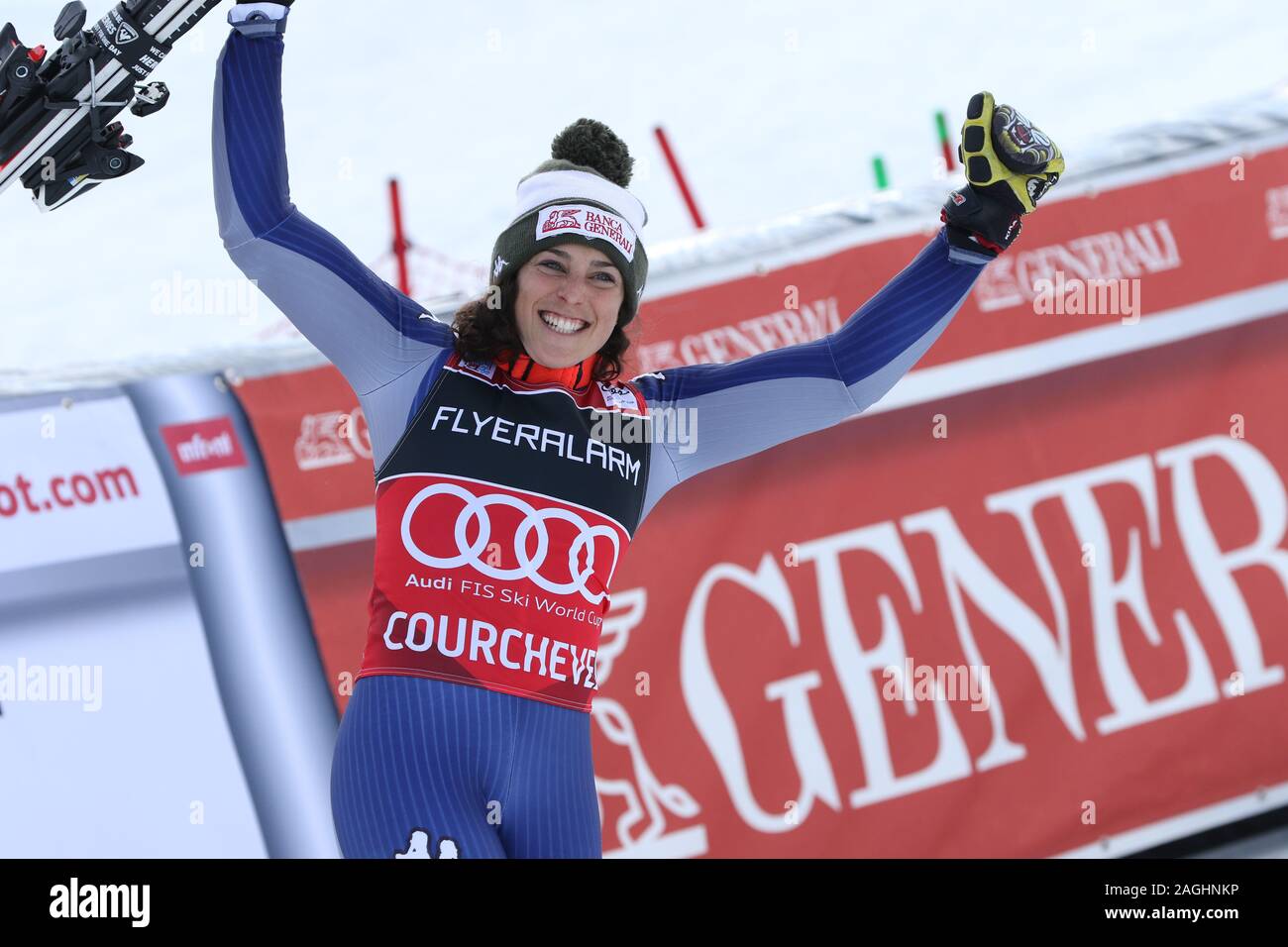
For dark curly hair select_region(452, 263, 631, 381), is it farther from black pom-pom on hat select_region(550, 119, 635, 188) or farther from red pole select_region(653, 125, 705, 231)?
red pole select_region(653, 125, 705, 231)

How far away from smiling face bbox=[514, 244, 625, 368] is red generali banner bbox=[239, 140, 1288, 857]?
2.02 m

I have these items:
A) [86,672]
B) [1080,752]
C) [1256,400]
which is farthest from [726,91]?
[86,672]

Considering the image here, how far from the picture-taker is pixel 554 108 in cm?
695

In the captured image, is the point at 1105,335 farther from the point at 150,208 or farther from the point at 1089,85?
the point at 150,208

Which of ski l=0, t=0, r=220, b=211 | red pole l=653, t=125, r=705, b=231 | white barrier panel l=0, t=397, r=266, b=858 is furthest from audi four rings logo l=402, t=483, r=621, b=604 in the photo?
red pole l=653, t=125, r=705, b=231

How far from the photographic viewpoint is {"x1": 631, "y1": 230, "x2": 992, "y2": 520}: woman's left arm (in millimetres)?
2516

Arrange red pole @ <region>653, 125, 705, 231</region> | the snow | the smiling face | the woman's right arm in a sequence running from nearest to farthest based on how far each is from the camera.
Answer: the woman's right arm < the smiling face < red pole @ <region>653, 125, 705, 231</region> < the snow

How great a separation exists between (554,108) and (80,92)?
Answer: 4.80 m

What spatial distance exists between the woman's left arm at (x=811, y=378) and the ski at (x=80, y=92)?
105 centimetres

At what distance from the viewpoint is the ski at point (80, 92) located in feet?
7.54

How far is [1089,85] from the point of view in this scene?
713cm

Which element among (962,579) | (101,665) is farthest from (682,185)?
(101,665)

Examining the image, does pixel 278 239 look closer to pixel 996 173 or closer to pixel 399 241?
pixel 996 173

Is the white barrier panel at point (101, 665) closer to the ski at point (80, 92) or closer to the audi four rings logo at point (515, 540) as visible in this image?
the ski at point (80, 92)
